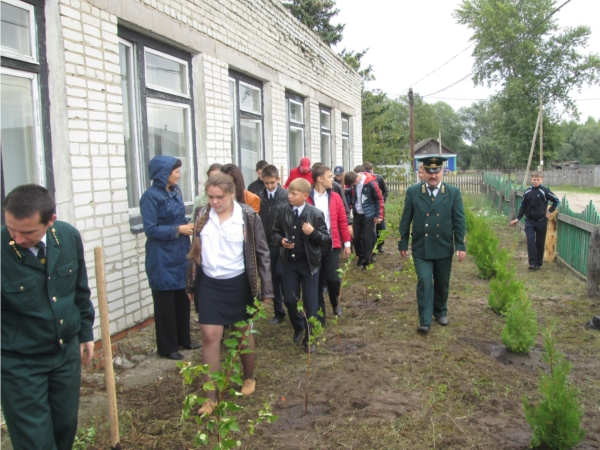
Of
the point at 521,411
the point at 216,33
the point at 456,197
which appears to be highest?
the point at 216,33

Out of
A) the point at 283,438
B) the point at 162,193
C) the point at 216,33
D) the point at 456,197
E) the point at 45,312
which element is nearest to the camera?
the point at 45,312

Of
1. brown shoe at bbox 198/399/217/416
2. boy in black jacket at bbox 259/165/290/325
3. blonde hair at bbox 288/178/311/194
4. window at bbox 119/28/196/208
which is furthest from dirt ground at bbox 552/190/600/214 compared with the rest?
brown shoe at bbox 198/399/217/416

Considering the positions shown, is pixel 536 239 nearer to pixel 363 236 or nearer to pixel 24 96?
pixel 363 236

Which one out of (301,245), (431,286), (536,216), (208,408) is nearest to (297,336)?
(301,245)

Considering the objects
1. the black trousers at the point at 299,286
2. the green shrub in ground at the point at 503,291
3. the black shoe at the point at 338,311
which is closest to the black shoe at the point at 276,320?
the black shoe at the point at 338,311

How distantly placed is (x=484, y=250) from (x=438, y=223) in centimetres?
324

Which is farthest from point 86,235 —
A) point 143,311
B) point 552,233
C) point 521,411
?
point 552,233

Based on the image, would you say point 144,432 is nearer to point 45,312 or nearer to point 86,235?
point 45,312

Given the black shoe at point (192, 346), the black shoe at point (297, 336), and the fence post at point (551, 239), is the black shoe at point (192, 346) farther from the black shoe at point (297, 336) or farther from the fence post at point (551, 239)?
the fence post at point (551, 239)

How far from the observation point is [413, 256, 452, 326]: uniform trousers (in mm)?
5547

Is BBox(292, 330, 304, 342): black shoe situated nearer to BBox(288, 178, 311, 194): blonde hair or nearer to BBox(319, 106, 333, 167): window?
BBox(288, 178, 311, 194): blonde hair

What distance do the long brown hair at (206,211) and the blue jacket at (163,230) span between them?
0.98 metres

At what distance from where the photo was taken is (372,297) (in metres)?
7.27

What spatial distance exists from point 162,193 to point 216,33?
3426mm
